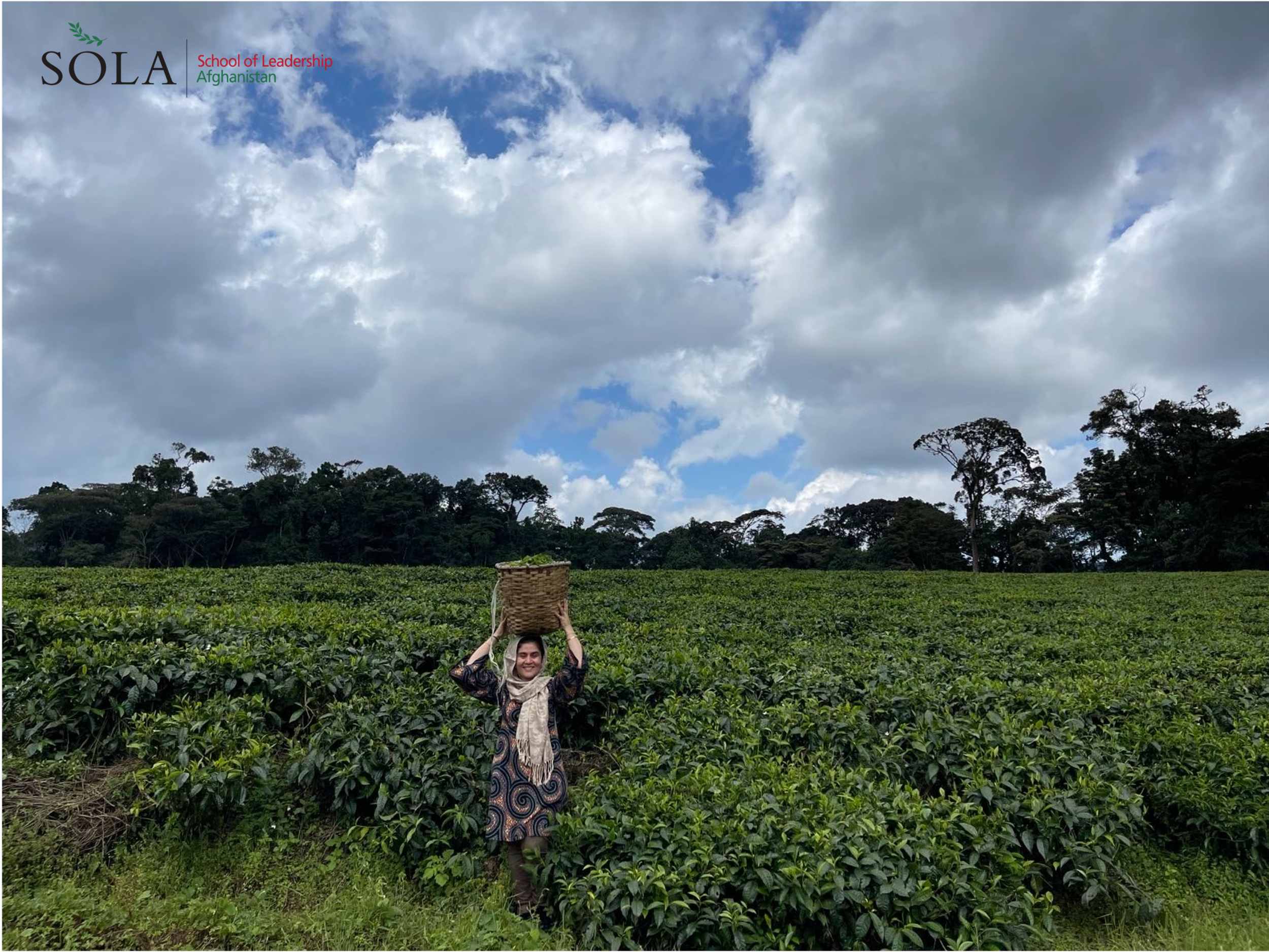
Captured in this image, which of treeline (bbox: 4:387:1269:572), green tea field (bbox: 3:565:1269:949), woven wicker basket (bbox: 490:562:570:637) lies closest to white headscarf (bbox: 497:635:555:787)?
woven wicker basket (bbox: 490:562:570:637)

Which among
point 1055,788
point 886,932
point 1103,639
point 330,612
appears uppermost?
point 330,612

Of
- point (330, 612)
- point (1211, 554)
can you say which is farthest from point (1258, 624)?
point (1211, 554)

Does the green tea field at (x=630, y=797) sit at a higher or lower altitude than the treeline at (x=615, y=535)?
lower

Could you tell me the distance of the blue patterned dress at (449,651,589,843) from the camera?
12.5ft

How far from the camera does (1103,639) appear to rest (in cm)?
873

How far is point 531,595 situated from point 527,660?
1.27 ft

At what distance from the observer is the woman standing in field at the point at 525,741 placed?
12.5 feet

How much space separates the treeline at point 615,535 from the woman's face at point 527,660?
31.5m

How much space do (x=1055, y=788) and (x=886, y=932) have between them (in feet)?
6.00

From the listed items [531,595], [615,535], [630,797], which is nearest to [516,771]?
[630,797]

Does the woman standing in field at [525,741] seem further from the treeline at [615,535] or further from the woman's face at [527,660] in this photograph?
the treeline at [615,535]

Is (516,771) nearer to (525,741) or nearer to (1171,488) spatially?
(525,741)

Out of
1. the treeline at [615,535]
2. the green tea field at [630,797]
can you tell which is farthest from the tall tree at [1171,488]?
the green tea field at [630,797]

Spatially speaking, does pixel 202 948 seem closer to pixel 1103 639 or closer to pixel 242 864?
pixel 242 864
